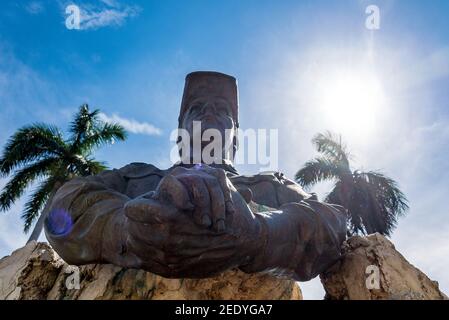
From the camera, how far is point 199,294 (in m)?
2.50

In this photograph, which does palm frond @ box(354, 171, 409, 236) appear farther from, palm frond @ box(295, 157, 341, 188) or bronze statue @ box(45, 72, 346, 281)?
bronze statue @ box(45, 72, 346, 281)

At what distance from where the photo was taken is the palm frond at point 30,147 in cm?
1568

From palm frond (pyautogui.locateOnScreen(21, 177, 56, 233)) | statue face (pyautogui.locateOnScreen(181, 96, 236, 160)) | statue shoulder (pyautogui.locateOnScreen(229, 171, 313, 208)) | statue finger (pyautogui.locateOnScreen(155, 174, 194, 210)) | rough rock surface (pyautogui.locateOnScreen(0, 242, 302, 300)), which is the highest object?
palm frond (pyautogui.locateOnScreen(21, 177, 56, 233))

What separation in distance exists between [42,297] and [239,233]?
158 centimetres

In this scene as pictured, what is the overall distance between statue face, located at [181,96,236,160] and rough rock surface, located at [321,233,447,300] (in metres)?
1.36

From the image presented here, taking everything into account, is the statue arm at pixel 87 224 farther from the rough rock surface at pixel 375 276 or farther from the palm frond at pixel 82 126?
the palm frond at pixel 82 126

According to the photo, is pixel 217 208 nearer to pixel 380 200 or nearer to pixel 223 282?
pixel 223 282

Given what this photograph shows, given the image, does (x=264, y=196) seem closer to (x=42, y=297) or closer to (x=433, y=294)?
(x=433, y=294)

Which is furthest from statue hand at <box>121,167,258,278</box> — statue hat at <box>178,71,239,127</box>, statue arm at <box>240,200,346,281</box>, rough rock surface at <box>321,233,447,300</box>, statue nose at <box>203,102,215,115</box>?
statue hat at <box>178,71,239,127</box>

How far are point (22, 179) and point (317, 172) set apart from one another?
1055cm

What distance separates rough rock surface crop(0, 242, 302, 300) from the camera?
249cm

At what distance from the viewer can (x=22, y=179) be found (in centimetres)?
1617

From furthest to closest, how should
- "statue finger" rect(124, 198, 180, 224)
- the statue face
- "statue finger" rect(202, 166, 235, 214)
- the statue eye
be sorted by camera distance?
the statue eye
the statue face
"statue finger" rect(202, 166, 235, 214)
"statue finger" rect(124, 198, 180, 224)

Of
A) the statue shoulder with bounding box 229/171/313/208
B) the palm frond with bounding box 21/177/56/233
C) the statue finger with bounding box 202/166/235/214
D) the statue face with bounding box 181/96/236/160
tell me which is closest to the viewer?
the statue finger with bounding box 202/166/235/214
